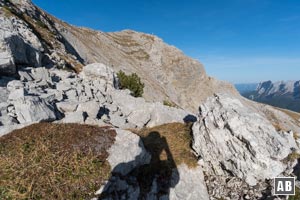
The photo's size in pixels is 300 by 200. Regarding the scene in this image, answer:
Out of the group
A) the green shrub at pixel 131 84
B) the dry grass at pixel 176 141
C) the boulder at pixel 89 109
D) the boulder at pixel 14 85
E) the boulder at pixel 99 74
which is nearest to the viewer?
the dry grass at pixel 176 141

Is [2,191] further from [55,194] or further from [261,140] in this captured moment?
[261,140]

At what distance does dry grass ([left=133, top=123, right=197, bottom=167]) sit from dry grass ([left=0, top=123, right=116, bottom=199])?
372 centimetres

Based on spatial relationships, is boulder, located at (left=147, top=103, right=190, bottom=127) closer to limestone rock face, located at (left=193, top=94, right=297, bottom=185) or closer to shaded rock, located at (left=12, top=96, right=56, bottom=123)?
limestone rock face, located at (left=193, top=94, right=297, bottom=185)

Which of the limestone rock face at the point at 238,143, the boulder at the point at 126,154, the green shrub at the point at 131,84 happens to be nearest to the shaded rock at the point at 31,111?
the boulder at the point at 126,154

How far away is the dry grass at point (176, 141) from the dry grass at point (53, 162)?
12.2 feet

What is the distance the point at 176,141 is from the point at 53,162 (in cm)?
1039

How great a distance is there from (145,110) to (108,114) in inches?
176

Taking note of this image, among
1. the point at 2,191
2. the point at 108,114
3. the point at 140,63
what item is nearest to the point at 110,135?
the point at 2,191

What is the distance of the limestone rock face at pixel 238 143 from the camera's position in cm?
1599

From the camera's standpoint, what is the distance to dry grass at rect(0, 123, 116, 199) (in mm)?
13117

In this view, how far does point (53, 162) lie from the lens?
48.5 ft

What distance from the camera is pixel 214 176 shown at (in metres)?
18.2

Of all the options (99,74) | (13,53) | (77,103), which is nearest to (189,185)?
(77,103)

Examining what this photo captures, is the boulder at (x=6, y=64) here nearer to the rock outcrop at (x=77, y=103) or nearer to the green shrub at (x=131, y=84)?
the rock outcrop at (x=77, y=103)
